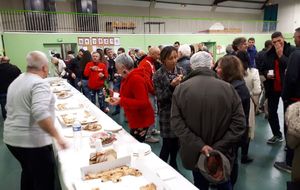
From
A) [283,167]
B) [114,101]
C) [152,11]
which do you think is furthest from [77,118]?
[152,11]

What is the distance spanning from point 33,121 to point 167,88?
1267mm

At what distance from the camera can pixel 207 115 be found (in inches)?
66.2

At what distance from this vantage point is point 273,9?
1881cm

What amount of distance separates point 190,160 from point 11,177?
2428 millimetres

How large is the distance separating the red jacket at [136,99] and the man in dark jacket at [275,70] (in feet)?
6.55

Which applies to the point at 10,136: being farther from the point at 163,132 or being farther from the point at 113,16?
the point at 113,16

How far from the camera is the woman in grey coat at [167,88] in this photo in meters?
2.44

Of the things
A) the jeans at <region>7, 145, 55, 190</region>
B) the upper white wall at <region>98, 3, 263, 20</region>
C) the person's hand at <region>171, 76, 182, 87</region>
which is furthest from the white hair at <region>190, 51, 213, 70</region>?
the upper white wall at <region>98, 3, 263, 20</region>

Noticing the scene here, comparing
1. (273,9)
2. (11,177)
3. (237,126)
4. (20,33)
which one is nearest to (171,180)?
(237,126)

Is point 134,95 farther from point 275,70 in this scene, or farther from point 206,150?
point 275,70

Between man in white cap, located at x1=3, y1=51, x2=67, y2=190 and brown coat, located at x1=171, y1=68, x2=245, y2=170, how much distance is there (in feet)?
2.96

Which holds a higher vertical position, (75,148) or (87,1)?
(87,1)

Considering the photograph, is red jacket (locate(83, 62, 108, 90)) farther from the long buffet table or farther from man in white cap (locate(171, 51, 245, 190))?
man in white cap (locate(171, 51, 245, 190))

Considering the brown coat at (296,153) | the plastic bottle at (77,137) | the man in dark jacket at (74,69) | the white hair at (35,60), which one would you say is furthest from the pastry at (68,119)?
the man in dark jacket at (74,69)
